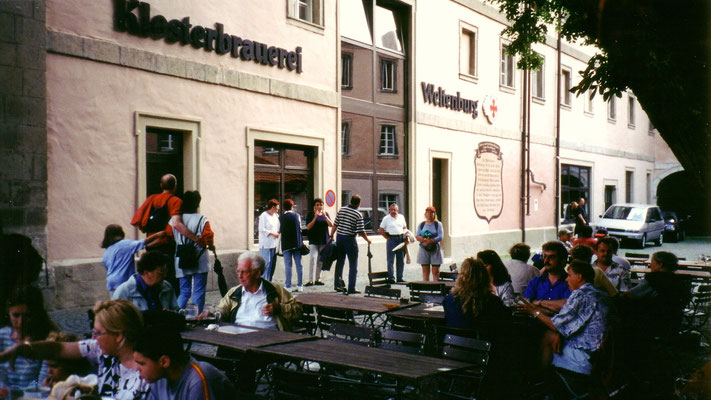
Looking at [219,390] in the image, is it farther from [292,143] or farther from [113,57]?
[292,143]

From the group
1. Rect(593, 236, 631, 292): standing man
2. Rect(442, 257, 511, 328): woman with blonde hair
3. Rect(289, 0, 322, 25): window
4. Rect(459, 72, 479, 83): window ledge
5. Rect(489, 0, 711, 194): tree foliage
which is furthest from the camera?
Rect(459, 72, 479, 83): window ledge

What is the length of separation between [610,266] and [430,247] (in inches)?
179

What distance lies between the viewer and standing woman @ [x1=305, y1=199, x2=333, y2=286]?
43.9 feet

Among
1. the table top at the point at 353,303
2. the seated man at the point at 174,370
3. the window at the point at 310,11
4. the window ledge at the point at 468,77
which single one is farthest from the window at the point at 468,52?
the seated man at the point at 174,370

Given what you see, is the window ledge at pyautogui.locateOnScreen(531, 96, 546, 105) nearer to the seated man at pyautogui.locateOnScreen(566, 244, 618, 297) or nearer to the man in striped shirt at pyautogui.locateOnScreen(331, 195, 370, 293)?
the man in striped shirt at pyautogui.locateOnScreen(331, 195, 370, 293)

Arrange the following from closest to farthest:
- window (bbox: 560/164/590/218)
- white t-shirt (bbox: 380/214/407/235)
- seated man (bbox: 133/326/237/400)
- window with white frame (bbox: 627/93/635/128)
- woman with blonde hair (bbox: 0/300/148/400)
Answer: seated man (bbox: 133/326/237/400) → woman with blonde hair (bbox: 0/300/148/400) → white t-shirt (bbox: 380/214/407/235) → window (bbox: 560/164/590/218) → window with white frame (bbox: 627/93/635/128)

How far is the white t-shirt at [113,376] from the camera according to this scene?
12.1 ft

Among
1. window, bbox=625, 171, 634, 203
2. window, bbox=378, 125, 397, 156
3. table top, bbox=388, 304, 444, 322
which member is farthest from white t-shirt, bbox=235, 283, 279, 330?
window, bbox=625, 171, 634, 203

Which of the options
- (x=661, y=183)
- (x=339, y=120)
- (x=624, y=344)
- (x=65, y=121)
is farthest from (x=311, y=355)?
(x=661, y=183)

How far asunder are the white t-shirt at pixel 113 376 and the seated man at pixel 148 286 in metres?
1.56

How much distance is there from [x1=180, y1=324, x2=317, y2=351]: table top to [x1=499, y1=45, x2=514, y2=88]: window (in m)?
18.0

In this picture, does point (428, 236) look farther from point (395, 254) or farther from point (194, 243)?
point (194, 243)

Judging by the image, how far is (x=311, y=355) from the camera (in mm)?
4711

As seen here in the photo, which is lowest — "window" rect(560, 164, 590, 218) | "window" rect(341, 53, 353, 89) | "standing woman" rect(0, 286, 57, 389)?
"standing woman" rect(0, 286, 57, 389)
